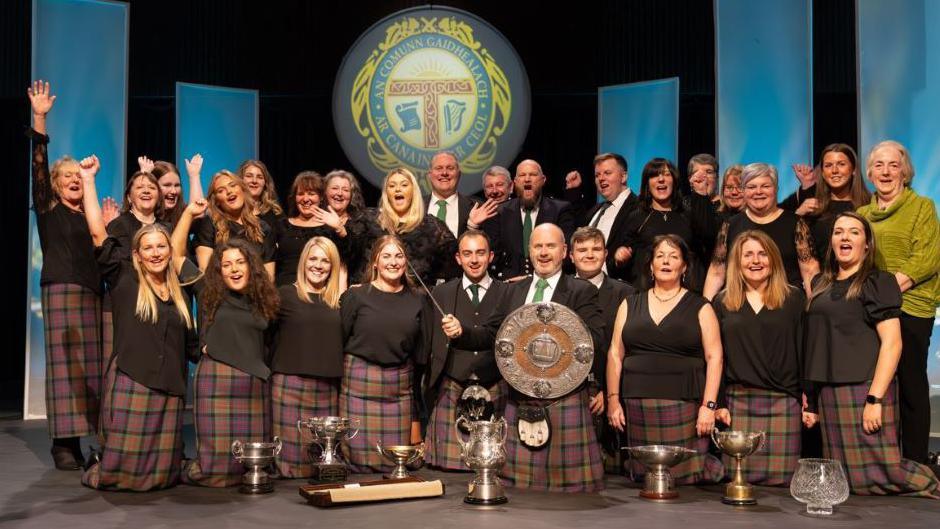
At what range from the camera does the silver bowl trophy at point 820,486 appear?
4.76 metres

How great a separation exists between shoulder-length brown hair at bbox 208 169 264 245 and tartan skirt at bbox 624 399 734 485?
2343 mm

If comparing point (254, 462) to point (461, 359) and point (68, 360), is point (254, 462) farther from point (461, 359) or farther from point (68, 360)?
point (68, 360)

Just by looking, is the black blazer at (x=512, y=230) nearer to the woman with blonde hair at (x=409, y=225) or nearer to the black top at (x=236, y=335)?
the woman with blonde hair at (x=409, y=225)

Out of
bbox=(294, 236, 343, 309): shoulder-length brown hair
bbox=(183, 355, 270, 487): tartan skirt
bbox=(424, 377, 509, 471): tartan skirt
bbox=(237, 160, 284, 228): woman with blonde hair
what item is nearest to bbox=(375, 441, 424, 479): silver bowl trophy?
bbox=(424, 377, 509, 471): tartan skirt

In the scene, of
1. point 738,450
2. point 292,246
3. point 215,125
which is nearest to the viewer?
point 738,450

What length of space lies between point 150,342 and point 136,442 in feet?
1.63

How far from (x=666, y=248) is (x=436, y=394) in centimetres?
158

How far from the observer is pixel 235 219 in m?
6.39

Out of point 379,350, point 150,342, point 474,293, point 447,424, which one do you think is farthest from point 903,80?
point 150,342

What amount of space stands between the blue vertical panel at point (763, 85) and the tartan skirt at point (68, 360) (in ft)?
14.2

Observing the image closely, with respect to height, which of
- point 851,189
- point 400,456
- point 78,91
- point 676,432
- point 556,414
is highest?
point 78,91

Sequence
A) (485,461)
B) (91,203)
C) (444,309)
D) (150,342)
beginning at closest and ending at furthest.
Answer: (485,461)
(150,342)
(91,203)
(444,309)

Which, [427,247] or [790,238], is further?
[427,247]

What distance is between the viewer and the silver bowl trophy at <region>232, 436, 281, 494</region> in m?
5.39
